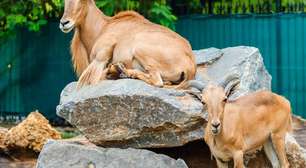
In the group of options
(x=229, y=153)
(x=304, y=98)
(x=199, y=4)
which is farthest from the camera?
(x=199, y=4)

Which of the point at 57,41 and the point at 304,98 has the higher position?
the point at 57,41

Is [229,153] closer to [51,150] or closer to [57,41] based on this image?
[51,150]

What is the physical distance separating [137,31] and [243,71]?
1344 millimetres

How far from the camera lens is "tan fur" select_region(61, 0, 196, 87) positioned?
8.81 m

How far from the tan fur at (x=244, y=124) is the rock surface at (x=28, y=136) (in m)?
3.16

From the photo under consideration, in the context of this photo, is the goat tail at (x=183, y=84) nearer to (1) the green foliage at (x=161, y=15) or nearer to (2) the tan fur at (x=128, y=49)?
(2) the tan fur at (x=128, y=49)

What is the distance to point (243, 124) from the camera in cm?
785

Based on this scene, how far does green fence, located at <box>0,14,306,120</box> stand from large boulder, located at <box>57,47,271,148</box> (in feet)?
21.8

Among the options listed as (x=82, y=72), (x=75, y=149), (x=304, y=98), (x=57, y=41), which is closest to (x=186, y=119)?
(x=75, y=149)

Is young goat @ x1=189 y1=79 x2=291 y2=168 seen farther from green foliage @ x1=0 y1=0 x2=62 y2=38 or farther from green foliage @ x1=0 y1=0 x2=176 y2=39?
green foliage @ x1=0 y1=0 x2=62 y2=38

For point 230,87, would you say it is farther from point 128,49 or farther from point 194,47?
point 194,47

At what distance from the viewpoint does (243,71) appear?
9539 millimetres

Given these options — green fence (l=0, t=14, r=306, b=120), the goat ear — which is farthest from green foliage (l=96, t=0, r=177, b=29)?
the goat ear

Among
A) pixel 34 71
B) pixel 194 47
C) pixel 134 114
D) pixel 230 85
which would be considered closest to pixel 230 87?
pixel 230 85
